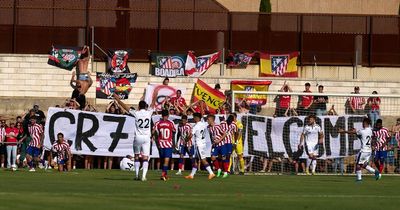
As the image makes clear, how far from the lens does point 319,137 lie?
40781 millimetres

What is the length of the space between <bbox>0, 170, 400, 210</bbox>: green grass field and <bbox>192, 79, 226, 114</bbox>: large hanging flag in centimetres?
931

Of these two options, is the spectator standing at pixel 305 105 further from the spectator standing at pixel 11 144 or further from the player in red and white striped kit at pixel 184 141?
the spectator standing at pixel 11 144

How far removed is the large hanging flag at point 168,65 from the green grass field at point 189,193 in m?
11.7

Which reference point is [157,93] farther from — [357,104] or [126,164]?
[357,104]

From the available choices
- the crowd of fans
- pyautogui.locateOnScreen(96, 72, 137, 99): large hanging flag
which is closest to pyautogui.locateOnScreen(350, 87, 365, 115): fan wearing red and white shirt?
the crowd of fans

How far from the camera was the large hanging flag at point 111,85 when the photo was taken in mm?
45312

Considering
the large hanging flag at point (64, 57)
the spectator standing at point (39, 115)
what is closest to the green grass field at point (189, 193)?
the spectator standing at point (39, 115)

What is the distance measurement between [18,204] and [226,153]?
51.3 feet

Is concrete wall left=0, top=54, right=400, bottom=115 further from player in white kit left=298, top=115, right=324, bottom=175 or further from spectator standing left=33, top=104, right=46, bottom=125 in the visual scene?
player in white kit left=298, top=115, right=324, bottom=175

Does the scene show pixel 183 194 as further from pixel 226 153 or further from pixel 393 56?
pixel 393 56

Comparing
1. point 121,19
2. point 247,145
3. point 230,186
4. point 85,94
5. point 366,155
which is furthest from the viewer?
point 121,19

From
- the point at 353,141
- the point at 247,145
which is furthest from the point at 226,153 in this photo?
the point at 353,141

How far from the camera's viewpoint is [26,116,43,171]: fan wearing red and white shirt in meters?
40.4

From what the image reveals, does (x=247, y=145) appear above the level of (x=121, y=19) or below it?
below
